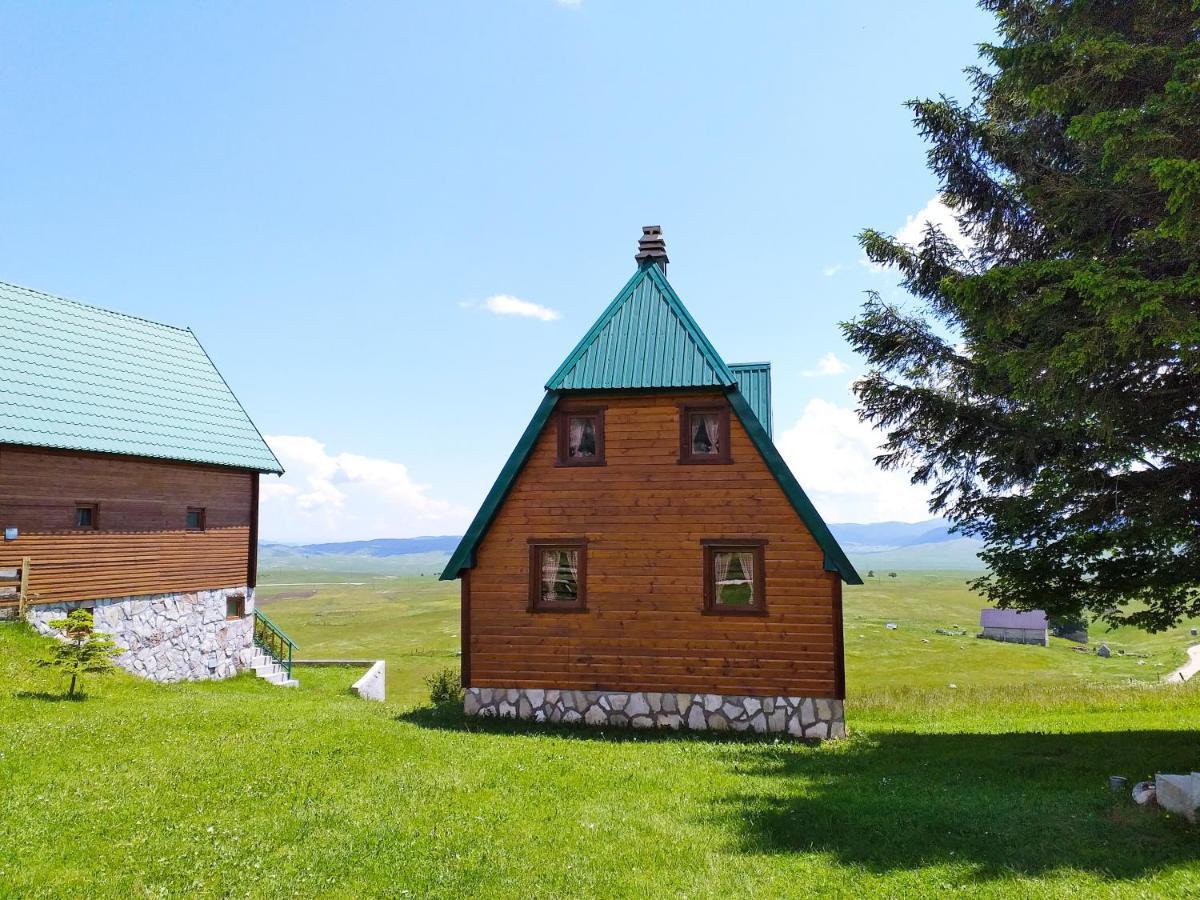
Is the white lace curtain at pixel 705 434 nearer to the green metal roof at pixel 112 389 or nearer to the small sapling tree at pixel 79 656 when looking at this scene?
the small sapling tree at pixel 79 656

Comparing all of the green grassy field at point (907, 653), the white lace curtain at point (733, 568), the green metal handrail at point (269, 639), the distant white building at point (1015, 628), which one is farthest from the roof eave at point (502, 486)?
the distant white building at point (1015, 628)

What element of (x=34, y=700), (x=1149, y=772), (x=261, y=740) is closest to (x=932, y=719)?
(x=1149, y=772)

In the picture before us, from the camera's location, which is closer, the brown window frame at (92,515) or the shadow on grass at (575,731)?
the shadow on grass at (575,731)

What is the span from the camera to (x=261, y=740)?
11.3m

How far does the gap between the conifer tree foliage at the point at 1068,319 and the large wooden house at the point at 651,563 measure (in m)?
3.25

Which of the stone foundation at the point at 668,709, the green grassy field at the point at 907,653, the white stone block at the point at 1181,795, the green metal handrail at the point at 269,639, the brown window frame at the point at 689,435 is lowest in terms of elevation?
the green grassy field at the point at 907,653

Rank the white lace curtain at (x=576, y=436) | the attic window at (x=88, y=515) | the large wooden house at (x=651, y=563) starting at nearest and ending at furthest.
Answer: the large wooden house at (x=651, y=563)
the white lace curtain at (x=576, y=436)
the attic window at (x=88, y=515)

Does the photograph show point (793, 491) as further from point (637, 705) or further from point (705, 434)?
point (637, 705)

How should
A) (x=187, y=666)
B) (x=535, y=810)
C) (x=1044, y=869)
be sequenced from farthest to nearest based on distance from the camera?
(x=187, y=666)
(x=535, y=810)
(x=1044, y=869)

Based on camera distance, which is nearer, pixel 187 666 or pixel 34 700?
pixel 34 700

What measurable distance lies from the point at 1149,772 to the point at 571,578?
978cm

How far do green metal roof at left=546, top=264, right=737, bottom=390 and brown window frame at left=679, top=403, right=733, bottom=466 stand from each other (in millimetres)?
469

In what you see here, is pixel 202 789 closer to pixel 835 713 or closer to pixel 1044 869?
pixel 1044 869

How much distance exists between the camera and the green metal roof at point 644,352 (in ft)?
47.7
